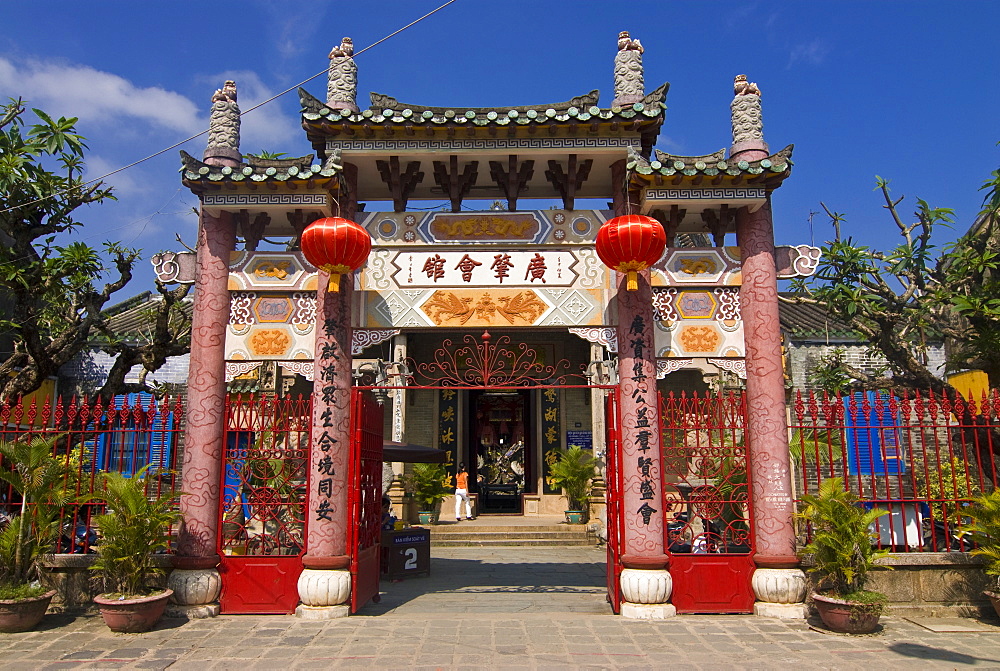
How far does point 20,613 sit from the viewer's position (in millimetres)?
6672

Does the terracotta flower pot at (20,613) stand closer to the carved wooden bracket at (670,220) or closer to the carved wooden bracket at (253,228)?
the carved wooden bracket at (253,228)

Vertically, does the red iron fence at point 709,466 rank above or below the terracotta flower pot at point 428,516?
above

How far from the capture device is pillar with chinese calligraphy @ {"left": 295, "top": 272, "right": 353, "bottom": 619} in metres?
7.13

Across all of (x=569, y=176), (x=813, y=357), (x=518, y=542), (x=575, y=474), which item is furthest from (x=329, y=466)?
(x=813, y=357)

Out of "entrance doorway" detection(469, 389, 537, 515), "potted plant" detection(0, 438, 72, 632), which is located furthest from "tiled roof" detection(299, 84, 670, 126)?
"entrance doorway" detection(469, 389, 537, 515)

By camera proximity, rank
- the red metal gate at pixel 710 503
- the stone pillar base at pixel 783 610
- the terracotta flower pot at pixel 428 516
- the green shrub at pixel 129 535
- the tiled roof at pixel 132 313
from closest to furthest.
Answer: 1. the green shrub at pixel 129 535
2. the stone pillar base at pixel 783 610
3. the red metal gate at pixel 710 503
4. the terracotta flower pot at pixel 428 516
5. the tiled roof at pixel 132 313

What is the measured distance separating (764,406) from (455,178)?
4190mm

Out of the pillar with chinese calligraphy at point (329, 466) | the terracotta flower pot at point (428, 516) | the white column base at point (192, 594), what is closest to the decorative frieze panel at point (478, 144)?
the pillar with chinese calligraphy at point (329, 466)

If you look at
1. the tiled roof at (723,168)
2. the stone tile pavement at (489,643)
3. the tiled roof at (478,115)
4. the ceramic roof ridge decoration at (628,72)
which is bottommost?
the stone tile pavement at (489,643)

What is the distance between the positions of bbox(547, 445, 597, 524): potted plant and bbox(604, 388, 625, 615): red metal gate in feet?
23.6

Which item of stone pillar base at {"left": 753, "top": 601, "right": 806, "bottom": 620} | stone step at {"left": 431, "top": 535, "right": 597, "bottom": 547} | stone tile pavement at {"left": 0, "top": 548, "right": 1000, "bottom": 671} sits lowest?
stone step at {"left": 431, "top": 535, "right": 597, "bottom": 547}

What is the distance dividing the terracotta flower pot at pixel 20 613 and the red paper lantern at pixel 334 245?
4.10 meters

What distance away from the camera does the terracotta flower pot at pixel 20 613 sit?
663 cm

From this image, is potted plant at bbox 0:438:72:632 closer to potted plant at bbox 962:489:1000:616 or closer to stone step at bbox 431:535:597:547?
stone step at bbox 431:535:597:547
